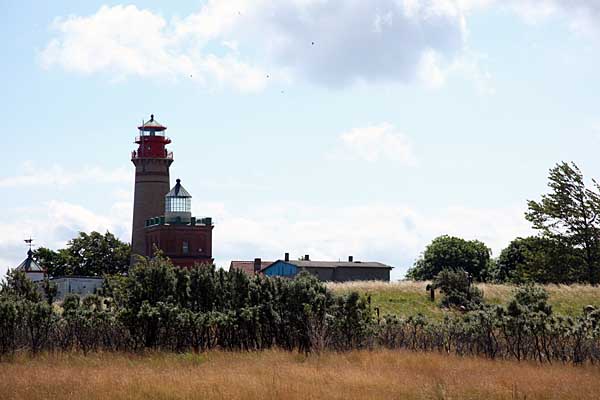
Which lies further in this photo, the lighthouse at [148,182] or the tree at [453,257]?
the tree at [453,257]

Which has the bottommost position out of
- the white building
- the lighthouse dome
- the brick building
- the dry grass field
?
the dry grass field

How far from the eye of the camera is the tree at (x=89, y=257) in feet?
309

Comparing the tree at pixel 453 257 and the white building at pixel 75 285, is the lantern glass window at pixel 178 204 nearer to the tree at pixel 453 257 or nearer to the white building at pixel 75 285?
the white building at pixel 75 285

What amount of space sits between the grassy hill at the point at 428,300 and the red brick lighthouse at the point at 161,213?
27.1m

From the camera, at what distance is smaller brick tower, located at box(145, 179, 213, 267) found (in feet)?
266

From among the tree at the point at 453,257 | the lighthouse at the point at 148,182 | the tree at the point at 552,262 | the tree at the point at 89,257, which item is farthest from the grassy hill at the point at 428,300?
the tree at the point at 453,257

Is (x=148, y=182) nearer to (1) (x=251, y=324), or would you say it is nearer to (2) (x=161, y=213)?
(2) (x=161, y=213)

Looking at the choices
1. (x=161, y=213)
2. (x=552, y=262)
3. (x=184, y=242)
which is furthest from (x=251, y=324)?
(x=161, y=213)

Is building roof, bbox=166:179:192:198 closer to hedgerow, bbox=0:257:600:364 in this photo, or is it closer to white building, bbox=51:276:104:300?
white building, bbox=51:276:104:300

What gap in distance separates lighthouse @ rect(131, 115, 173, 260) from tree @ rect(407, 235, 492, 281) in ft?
116

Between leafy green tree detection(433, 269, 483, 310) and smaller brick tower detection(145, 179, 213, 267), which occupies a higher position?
smaller brick tower detection(145, 179, 213, 267)

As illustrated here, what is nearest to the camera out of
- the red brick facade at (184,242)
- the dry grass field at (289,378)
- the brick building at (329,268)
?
the dry grass field at (289,378)

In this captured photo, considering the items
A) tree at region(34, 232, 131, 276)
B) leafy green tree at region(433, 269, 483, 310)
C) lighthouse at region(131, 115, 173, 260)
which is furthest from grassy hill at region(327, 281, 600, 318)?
tree at region(34, 232, 131, 276)

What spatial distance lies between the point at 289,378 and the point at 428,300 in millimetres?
28504
